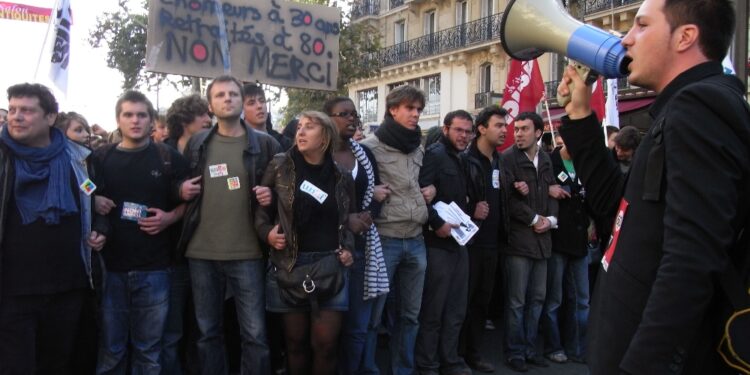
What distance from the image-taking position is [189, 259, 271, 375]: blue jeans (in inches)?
144

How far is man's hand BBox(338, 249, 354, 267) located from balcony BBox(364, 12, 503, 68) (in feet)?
56.7

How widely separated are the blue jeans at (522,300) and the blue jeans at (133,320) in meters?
2.87

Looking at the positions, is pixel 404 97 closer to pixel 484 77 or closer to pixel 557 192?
pixel 557 192

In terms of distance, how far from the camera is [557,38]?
232 cm

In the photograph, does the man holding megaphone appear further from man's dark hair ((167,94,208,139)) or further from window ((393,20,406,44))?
window ((393,20,406,44))

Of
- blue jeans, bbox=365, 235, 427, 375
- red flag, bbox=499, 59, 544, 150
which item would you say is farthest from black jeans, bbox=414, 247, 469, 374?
red flag, bbox=499, 59, 544, 150

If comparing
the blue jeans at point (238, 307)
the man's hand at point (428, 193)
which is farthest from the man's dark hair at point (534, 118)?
the blue jeans at point (238, 307)

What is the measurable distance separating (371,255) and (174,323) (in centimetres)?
139

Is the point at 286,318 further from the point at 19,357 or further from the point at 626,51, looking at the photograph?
the point at 626,51

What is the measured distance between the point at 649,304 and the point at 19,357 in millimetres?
3167

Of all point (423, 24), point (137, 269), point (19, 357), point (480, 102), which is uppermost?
point (423, 24)

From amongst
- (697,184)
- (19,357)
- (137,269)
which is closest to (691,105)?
(697,184)

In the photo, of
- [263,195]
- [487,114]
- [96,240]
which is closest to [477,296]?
[487,114]

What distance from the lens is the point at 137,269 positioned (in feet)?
11.6
